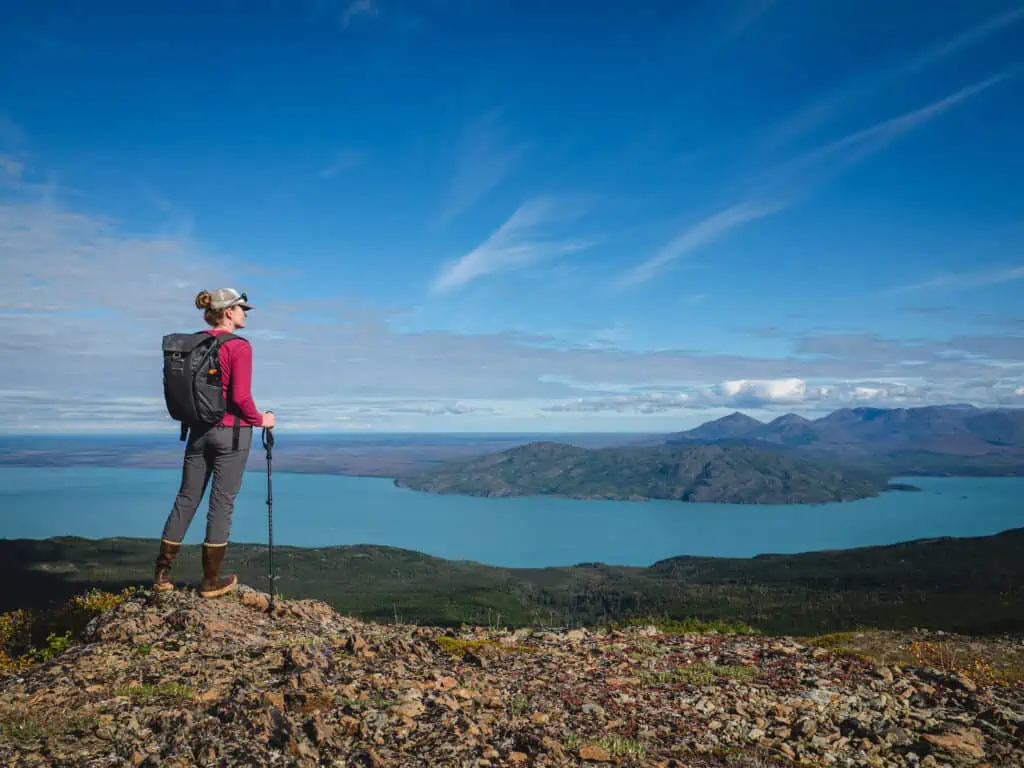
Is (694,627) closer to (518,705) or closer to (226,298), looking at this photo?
(518,705)

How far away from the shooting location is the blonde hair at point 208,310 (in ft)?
31.5

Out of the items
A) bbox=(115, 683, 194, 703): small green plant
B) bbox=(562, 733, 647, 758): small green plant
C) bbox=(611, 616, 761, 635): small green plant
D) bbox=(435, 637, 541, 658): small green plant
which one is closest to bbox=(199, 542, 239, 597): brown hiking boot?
bbox=(115, 683, 194, 703): small green plant

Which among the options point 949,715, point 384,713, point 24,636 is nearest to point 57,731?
point 384,713

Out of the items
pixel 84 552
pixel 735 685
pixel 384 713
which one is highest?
pixel 384 713

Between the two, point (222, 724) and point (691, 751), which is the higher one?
point (222, 724)

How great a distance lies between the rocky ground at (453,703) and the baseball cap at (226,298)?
4.39 meters

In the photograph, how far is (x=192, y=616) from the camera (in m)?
9.41

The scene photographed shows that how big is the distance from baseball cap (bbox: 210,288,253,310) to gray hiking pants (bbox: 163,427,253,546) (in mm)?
1772

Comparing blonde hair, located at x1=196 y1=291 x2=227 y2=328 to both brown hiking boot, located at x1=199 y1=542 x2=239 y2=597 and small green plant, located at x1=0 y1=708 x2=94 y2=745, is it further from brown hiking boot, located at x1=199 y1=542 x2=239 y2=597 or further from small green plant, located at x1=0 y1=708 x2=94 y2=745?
small green plant, located at x1=0 y1=708 x2=94 y2=745

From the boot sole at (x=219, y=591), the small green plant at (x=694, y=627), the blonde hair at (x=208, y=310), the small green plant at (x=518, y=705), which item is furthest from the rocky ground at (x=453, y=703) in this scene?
the blonde hair at (x=208, y=310)

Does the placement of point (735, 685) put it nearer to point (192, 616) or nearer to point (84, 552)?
point (192, 616)

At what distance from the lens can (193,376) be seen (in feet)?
29.9

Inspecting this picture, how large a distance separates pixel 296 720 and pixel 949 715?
7.46 meters

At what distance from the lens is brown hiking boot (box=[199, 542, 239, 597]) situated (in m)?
10.2
